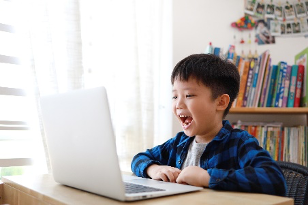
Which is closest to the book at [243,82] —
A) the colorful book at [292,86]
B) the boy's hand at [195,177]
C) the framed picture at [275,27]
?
the colorful book at [292,86]

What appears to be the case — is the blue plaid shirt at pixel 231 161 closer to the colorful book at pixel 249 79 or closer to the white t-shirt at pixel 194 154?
the white t-shirt at pixel 194 154

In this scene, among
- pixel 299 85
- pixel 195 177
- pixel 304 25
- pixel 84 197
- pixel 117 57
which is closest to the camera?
pixel 84 197

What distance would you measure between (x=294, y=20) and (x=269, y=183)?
1.59 m

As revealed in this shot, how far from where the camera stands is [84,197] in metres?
0.80

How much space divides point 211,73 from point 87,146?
560mm

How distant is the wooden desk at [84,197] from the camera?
2.42 ft

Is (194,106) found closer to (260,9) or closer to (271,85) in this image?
(271,85)

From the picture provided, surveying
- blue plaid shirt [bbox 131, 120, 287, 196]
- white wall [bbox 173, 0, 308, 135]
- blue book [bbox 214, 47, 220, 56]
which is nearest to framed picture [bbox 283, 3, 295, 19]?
white wall [bbox 173, 0, 308, 135]

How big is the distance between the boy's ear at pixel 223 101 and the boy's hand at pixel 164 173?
29cm

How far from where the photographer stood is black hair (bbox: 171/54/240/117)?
47.8 inches

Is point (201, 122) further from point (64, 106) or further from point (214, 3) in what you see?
point (214, 3)

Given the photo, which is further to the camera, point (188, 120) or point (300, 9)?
point (300, 9)

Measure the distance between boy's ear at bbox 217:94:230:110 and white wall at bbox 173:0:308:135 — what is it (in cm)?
97

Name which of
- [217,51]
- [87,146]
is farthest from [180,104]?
[217,51]
